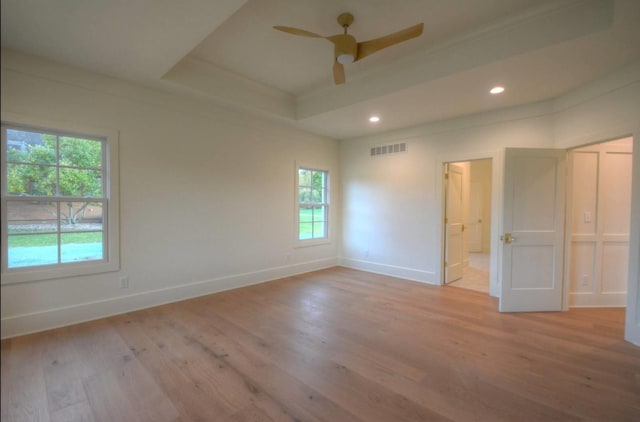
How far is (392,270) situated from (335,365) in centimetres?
303

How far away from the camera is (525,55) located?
8.44 ft

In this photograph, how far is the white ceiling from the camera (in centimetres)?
219

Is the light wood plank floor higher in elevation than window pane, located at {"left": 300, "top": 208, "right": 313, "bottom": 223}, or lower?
lower

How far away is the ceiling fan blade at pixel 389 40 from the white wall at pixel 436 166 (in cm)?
217

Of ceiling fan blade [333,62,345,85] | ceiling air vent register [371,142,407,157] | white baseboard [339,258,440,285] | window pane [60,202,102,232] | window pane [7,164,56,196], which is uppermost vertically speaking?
ceiling fan blade [333,62,345,85]

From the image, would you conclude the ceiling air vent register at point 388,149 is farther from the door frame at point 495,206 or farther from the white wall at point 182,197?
the white wall at point 182,197

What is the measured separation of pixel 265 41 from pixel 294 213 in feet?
9.12

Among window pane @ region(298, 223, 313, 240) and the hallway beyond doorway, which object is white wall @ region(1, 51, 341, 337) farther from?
the hallway beyond doorway

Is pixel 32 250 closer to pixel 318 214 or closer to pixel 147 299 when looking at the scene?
pixel 147 299

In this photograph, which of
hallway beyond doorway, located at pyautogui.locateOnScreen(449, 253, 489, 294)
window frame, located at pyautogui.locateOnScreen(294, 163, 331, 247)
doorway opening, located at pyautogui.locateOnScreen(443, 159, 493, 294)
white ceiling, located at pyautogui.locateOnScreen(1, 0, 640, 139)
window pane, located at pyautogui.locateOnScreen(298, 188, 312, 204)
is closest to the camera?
white ceiling, located at pyautogui.locateOnScreen(1, 0, 640, 139)

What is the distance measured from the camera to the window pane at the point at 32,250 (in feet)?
2.26

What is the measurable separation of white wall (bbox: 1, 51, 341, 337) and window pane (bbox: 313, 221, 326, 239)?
59 cm

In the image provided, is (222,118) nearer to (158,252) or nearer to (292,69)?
(292,69)

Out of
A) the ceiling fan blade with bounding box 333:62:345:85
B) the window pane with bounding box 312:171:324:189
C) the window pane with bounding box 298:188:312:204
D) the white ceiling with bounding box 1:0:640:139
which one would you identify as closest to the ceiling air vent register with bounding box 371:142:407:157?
the white ceiling with bounding box 1:0:640:139
